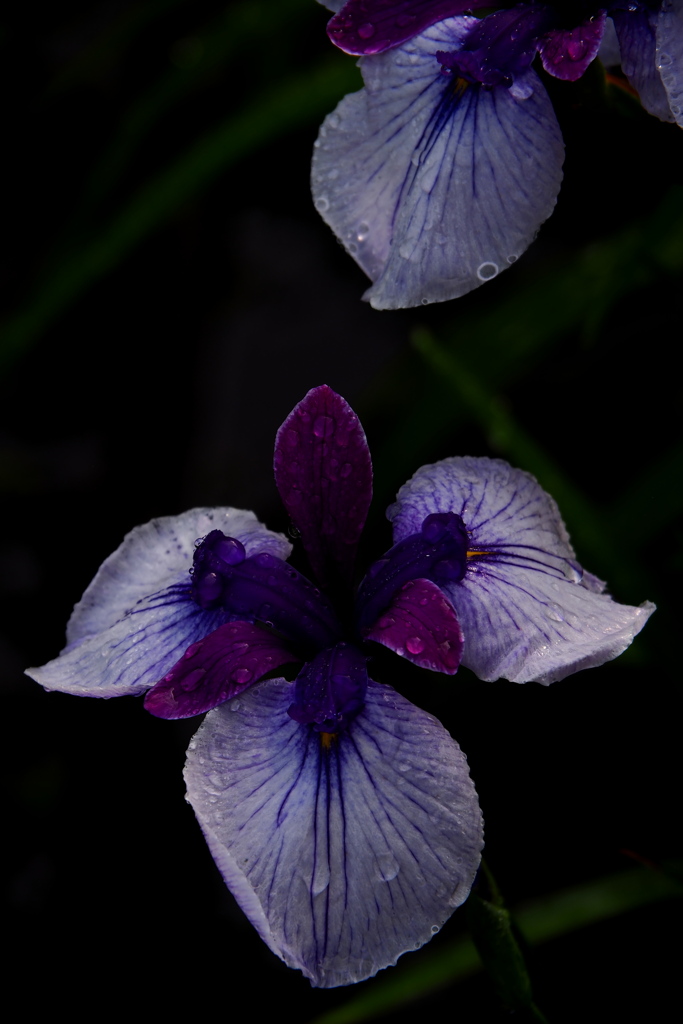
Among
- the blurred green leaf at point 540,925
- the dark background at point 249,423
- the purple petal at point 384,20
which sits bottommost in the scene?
the blurred green leaf at point 540,925

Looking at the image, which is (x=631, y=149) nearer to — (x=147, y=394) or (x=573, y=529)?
(x=573, y=529)

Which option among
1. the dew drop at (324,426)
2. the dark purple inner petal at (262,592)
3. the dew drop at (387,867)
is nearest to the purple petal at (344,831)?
the dew drop at (387,867)

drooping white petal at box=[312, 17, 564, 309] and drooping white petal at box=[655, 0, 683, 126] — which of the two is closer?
drooping white petal at box=[655, 0, 683, 126]

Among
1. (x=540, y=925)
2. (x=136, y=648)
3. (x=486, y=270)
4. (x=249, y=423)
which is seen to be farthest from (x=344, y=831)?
(x=249, y=423)

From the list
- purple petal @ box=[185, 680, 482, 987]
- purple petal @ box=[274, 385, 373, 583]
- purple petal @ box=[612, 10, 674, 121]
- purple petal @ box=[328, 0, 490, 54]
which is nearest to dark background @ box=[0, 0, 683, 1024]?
purple petal @ box=[612, 10, 674, 121]

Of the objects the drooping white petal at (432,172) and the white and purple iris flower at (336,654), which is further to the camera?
the drooping white petal at (432,172)

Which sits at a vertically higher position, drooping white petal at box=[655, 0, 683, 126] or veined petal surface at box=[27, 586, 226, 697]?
drooping white petal at box=[655, 0, 683, 126]

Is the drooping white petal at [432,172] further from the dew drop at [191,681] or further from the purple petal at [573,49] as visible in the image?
the dew drop at [191,681]

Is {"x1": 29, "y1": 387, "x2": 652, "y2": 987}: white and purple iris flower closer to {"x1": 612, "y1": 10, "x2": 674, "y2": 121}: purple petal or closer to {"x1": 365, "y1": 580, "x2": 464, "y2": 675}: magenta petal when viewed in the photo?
{"x1": 365, "y1": 580, "x2": 464, "y2": 675}: magenta petal
